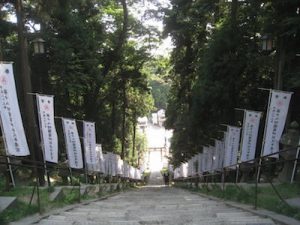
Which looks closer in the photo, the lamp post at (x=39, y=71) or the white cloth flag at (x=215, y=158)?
the lamp post at (x=39, y=71)

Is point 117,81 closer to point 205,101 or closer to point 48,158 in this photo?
point 205,101

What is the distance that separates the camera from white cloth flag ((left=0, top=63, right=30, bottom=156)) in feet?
35.4

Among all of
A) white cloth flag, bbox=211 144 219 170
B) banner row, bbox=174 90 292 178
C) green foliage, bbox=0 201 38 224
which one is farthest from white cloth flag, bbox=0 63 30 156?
white cloth flag, bbox=211 144 219 170

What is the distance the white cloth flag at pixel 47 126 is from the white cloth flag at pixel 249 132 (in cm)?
588

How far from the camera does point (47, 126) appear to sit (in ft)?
44.6

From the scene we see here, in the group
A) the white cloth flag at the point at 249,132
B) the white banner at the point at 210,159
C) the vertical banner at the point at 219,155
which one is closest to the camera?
the white cloth flag at the point at 249,132

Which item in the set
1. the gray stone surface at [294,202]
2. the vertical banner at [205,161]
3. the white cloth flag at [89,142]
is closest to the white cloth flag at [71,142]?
the white cloth flag at [89,142]

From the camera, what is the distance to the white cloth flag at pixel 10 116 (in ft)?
35.4

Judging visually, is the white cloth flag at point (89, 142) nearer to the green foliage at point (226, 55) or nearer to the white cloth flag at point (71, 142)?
the white cloth flag at point (71, 142)

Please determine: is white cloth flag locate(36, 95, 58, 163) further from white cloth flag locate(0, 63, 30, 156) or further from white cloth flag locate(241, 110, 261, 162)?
white cloth flag locate(241, 110, 261, 162)

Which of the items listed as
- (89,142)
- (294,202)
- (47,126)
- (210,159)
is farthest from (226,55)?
(294,202)

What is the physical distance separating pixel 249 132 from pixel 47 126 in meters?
6.26

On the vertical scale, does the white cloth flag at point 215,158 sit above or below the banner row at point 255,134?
below

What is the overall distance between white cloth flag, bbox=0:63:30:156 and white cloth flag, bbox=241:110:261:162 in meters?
6.97
